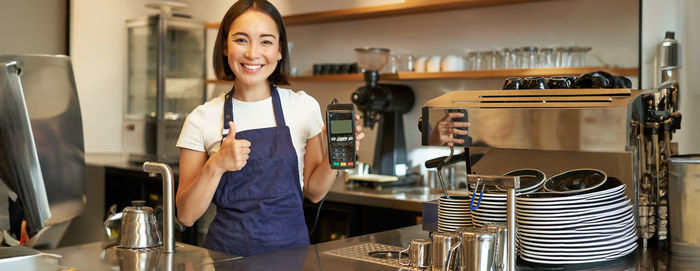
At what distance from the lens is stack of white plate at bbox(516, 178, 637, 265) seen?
1580mm

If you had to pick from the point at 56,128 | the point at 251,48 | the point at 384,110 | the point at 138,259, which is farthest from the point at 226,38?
the point at 384,110

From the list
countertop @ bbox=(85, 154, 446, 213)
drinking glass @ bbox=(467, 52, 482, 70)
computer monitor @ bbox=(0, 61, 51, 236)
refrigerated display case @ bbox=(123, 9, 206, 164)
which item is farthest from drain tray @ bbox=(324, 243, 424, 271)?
refrigerated display case @ bbox=(123, 9, 206, 164)

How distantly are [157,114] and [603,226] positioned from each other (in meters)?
3.93

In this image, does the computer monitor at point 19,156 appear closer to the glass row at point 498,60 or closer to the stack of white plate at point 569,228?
the stack of white plate at point 569,228

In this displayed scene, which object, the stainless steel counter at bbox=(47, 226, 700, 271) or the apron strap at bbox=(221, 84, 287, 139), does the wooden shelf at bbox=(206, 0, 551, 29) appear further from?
the stainless steel counter at bbox=(47, 226, 700, 271)

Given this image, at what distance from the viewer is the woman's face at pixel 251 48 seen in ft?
6.30

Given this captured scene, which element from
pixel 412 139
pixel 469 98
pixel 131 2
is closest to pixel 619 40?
pixel 412 139

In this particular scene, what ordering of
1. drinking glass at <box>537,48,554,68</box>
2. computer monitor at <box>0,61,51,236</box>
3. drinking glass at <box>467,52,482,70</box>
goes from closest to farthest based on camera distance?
computer monitor at <box>0,61,51,236</box>
drinking glass at <box>537,48,554,68</box>
drinking glass at <box>467,52,482,70</box>

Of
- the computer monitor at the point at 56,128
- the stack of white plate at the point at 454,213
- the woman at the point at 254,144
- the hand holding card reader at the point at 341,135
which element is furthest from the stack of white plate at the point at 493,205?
the computer monitor at the point at 56,128

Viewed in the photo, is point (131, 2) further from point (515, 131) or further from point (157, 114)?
point (515, 131)

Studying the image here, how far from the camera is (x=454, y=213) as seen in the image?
180cm

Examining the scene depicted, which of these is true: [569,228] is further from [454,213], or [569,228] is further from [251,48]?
[251,48]

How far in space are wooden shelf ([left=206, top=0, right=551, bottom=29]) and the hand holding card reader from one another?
1829mm

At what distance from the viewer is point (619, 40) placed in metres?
3.08
